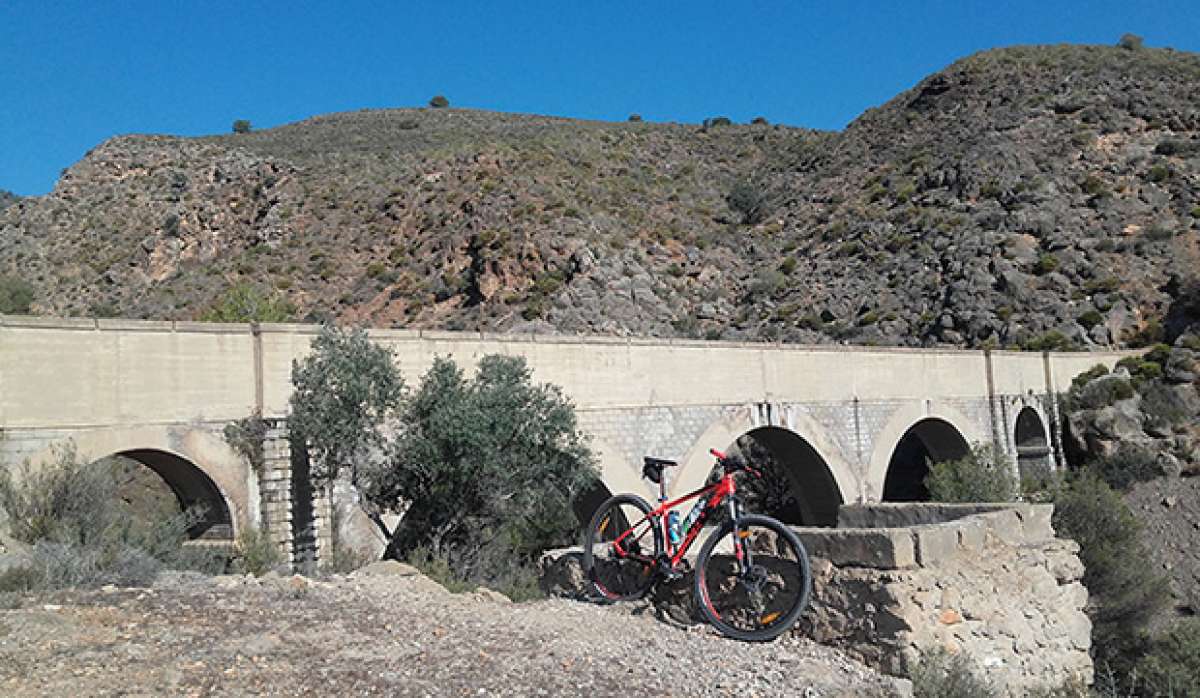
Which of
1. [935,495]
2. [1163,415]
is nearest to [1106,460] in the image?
[1163,415]

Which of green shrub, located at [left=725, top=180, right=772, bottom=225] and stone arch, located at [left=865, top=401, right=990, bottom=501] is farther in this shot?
green shrub, located at [left=725, top=180, right=772, bottom=225]

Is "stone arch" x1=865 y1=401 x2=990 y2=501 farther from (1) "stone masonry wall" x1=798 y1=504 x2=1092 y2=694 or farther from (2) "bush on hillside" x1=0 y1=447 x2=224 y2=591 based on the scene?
(2) "bush on hillside" x1=0 y1=447 x2=224 y2=591

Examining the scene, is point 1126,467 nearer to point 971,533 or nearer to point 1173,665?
point 1173,665

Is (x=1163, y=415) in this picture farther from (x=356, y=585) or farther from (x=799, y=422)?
(x=356, y=585)

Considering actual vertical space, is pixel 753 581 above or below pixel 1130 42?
below

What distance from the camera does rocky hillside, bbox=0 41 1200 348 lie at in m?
34.6

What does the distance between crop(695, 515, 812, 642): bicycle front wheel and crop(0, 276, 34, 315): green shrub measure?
34.0 metres

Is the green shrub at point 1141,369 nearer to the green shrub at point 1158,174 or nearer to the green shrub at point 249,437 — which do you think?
the green shrub at point 1158,174

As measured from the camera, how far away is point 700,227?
44.4 meters

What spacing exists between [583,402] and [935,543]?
369 inches

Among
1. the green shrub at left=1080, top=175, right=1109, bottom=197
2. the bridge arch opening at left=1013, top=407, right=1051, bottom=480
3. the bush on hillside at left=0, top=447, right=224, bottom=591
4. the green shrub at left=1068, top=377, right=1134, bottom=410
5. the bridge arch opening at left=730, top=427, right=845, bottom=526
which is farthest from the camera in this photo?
the green shrub at left=1080, top=175, right=1109, bottom=197

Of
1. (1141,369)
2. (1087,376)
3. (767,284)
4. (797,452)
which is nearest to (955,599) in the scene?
(797,452)

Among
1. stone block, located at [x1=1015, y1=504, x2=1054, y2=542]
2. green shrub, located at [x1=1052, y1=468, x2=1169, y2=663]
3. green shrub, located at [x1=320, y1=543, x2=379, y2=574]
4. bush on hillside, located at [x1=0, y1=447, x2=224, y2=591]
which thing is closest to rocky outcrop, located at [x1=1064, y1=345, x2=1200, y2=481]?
green shrub, located at [x1=1052, y1=468, x2=1169, y2=663]

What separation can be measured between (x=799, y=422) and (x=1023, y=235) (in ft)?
81.8
